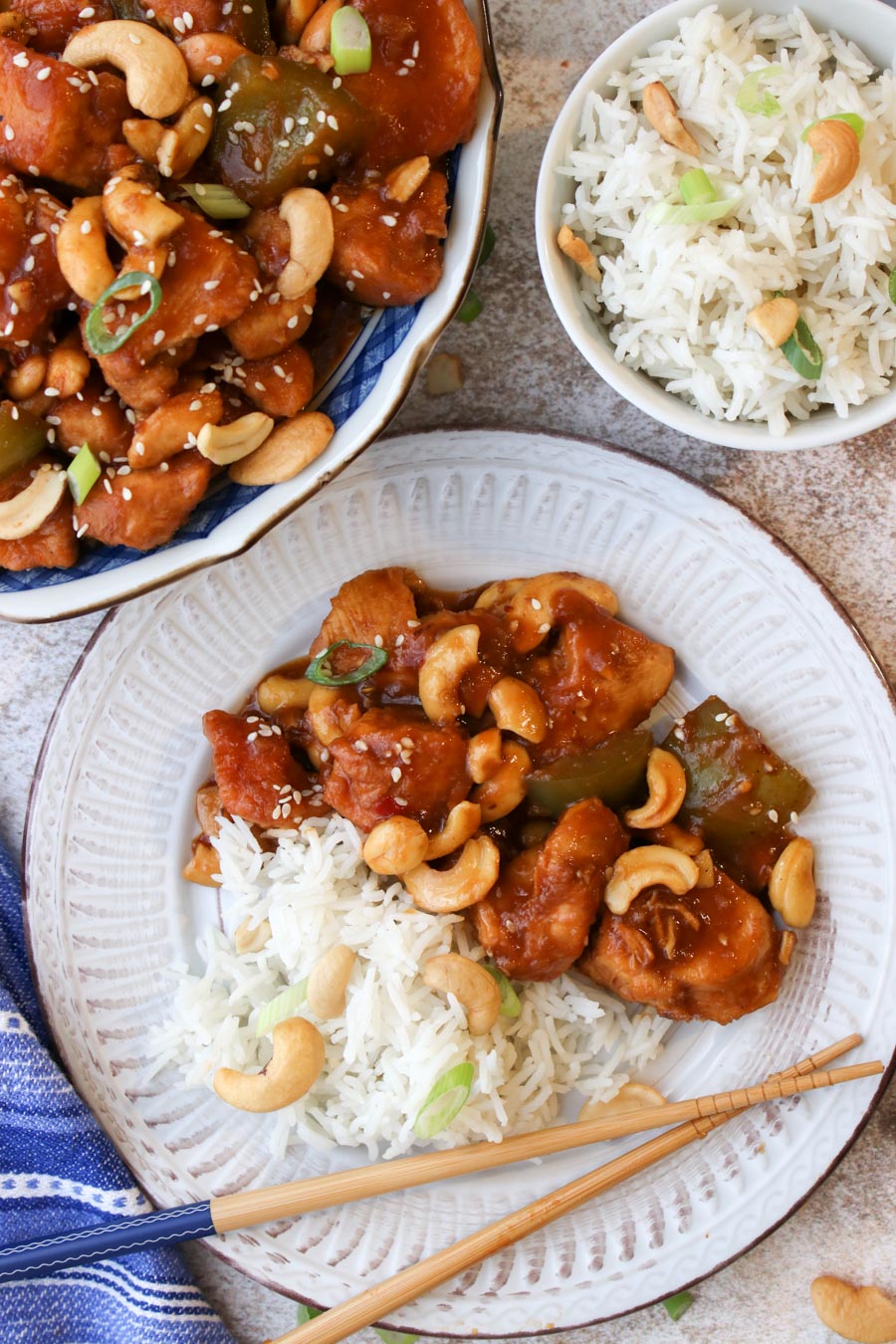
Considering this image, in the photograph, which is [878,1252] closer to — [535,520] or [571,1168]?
[571,1168]

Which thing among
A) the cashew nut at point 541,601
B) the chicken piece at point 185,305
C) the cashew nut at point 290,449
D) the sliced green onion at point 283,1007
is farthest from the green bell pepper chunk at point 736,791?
the chicken piece at point 185,305

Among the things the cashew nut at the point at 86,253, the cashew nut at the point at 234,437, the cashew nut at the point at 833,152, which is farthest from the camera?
the cashew nut at the point at 833,152

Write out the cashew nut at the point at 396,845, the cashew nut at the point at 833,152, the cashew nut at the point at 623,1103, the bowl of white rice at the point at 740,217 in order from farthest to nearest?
the cashew nut at the point at 623,1103, the cashew nut at the point at 396,845, the bowl of white rice at the point at 740,217, the cashew nut at the point at 833,152

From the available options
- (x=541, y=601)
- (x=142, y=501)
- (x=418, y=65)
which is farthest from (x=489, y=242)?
(x=142, y=501)

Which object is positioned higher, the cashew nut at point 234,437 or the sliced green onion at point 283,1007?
the cashew nut at point 234,437

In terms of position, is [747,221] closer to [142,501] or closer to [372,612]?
[372,612]

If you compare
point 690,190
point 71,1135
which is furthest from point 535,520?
point 71,1135

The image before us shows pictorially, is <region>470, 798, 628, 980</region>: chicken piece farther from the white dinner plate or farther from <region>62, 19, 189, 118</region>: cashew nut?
<region>62, 19, 189, 118</region>: cashew nut

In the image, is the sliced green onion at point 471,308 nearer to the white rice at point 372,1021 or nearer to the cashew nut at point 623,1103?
the white rice at point 372,1021
